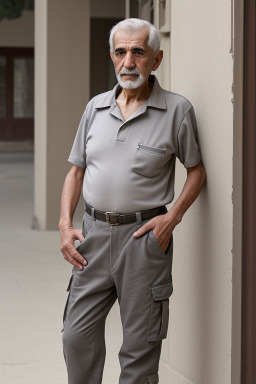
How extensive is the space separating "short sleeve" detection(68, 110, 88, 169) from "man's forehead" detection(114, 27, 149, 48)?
0.43 meters

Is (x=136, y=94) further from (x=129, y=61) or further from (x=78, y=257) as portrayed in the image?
(x=78, y=257)

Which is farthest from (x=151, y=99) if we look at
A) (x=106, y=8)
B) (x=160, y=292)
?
(x=106, y=8)

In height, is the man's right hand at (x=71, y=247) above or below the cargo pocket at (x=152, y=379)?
above

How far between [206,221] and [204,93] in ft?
1.91

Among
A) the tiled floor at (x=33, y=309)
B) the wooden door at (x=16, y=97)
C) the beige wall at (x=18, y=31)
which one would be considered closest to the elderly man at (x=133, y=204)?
the tiled floor at (x=33, y=309)

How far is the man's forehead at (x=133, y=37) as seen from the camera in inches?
145

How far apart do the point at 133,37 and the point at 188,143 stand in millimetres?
494

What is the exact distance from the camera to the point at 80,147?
400 cm

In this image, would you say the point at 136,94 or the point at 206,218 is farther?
the point at 206,218

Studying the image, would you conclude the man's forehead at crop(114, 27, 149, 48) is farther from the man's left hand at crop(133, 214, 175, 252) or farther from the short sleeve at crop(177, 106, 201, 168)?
the man's left hand at crop(133, 214, 175, 252)

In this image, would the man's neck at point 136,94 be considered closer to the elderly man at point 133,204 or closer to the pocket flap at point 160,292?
the elderly man at point 133,204

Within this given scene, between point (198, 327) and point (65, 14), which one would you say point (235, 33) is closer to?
point (198, 327)

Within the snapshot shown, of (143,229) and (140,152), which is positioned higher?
(140,152)

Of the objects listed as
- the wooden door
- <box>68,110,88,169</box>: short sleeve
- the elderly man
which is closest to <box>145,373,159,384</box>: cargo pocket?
the elderly man
